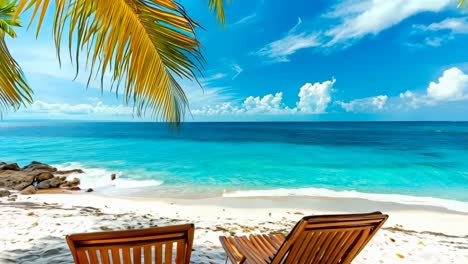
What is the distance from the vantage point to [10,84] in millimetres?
3412

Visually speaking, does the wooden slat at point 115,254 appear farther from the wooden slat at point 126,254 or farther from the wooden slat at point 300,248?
the wooden slat at point 300,248

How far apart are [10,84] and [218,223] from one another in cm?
331

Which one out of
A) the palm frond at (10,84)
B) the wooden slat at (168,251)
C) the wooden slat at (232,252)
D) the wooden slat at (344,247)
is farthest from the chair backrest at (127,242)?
the palm frond at (10,84)

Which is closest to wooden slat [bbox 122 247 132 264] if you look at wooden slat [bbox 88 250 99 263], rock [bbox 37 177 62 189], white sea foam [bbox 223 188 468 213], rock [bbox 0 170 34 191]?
wooden slat [bbox 88 250 99 263]

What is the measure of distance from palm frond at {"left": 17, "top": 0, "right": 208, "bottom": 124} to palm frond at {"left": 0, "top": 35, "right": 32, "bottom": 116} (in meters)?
1.51

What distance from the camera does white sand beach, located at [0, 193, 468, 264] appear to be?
11.2 feet

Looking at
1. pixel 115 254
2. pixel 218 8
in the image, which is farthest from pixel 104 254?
pixel 218 8

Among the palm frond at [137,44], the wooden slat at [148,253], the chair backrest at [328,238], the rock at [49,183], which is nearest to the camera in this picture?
the wooden slat at [148,253]

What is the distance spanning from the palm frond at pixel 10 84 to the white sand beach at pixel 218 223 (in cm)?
156

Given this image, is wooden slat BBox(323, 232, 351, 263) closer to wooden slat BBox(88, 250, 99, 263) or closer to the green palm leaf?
wooden slat BBox(88, 250, 99, 263)

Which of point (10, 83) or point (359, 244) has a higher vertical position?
point (10, 83)

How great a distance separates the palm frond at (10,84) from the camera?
3.27m

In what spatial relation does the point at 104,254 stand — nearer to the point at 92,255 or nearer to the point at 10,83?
the point at 92,255

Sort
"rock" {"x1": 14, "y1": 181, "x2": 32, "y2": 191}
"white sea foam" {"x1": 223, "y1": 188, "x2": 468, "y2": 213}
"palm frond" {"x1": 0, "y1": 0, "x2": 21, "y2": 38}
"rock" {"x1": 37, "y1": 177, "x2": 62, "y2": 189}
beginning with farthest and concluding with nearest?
"rock" {"x1": 37, "y1": 177, "x2": 62, "y2": 189}, "rock" {"x1": 14, "y1": 181, "x2": 32, "y2": 191}, "white sea foam" {"x1": 223, "y1": 188, "x2": 468, "y2": 213}, "palm frond" {"x1": 0, "y1": 0, "x2": 21, "y2": 38}
